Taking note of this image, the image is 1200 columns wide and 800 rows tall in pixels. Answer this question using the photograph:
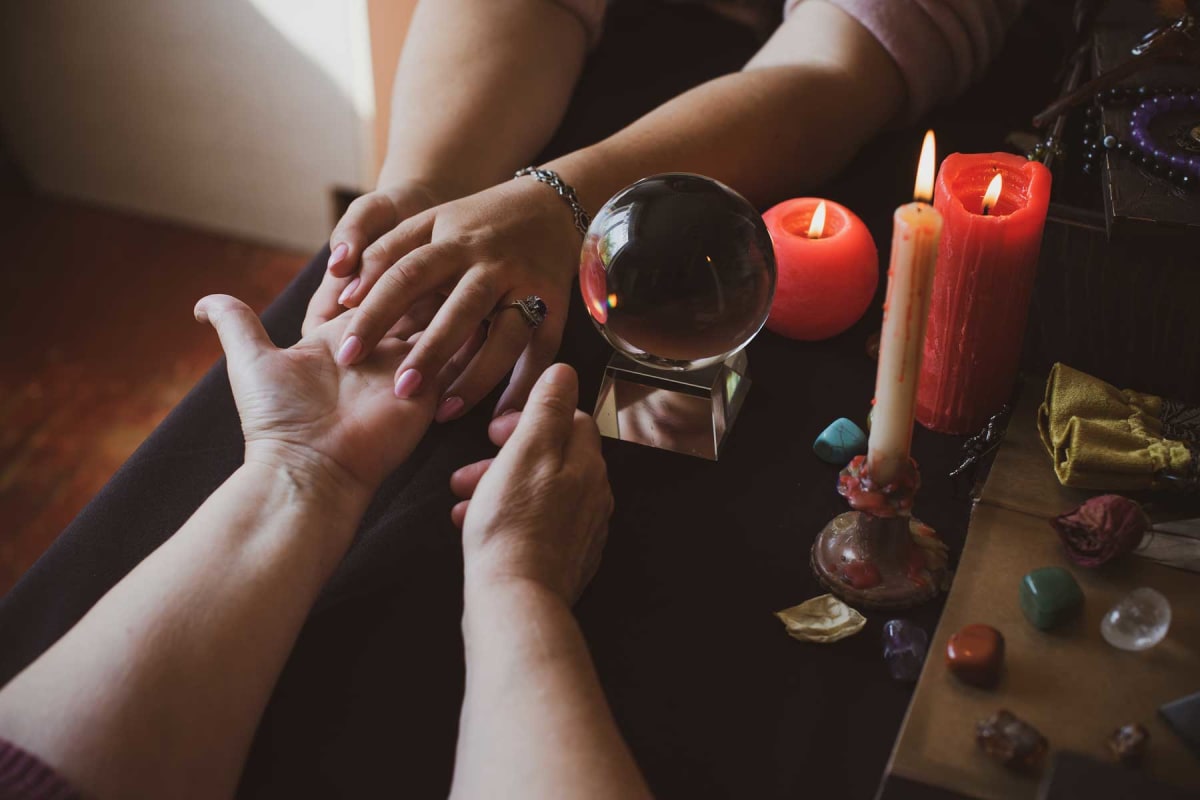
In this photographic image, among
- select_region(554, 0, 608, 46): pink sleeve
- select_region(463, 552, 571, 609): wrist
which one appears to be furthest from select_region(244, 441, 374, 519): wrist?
select_region(554, 0, 608, 46): pink sleeve

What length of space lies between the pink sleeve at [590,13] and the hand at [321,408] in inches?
19.9

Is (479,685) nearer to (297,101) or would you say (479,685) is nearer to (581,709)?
(581,709)

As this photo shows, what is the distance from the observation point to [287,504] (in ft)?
2.15

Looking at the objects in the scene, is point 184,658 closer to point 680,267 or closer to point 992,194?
point 680,267

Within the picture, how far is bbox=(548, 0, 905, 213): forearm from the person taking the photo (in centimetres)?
93

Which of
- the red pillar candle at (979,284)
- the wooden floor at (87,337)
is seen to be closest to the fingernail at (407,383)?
the red pillar candle at (979,284)

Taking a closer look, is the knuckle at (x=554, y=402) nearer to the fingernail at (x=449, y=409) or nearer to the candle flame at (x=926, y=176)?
the fingernail at (x=449, y=409)

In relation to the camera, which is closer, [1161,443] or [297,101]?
[1161,443]

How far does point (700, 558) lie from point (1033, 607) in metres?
0.20

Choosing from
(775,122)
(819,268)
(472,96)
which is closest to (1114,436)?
(819,268)

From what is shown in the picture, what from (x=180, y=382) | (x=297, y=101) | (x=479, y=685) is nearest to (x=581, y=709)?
(x=479, y=685)

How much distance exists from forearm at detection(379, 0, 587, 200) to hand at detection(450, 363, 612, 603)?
352mm

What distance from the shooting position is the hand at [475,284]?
2.46 feet

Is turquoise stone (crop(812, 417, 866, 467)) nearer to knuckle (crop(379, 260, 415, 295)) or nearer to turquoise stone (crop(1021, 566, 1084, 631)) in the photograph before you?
turquoise stone (crop(1021, 566, 1084, 631))
